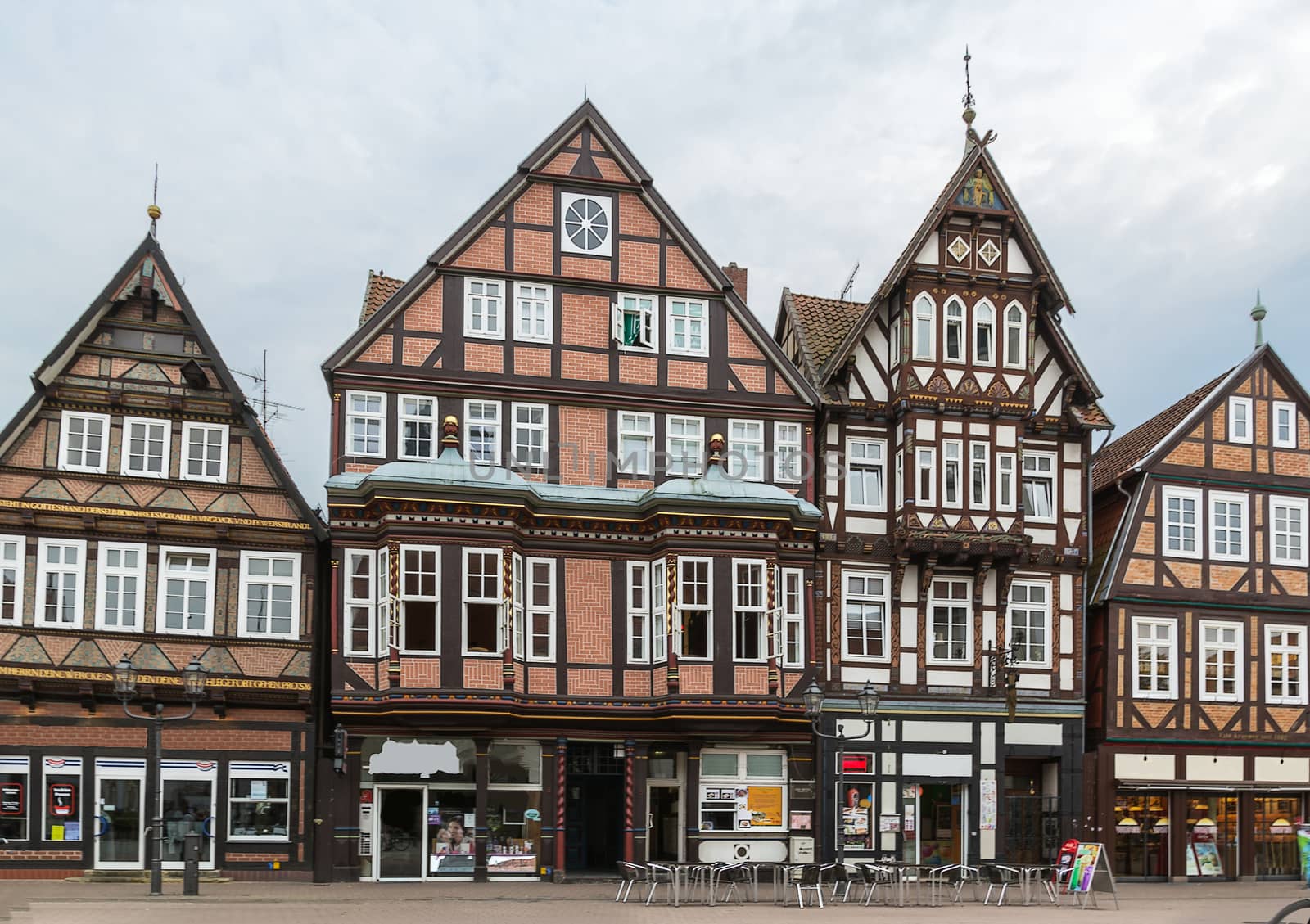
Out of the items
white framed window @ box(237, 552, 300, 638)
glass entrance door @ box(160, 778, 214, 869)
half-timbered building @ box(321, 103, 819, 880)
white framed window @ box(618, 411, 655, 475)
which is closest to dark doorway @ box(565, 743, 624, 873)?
half-timbered building @ box(321, 103, 819, 880)

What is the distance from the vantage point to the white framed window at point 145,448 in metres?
30.2

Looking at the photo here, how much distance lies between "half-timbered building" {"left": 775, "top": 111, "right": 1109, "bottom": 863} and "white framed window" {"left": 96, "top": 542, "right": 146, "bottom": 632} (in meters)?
14.1

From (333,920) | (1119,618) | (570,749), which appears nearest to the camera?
(333,920)

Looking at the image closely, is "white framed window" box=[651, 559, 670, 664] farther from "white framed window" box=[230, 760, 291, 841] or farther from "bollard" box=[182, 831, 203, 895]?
"bollard" box=[182, 831, 203, 895]

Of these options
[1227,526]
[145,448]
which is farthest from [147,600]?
[1227,526]

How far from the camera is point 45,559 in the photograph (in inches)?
1157

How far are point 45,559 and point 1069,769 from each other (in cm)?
2192

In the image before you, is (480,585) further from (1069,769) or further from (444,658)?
(1069,769)

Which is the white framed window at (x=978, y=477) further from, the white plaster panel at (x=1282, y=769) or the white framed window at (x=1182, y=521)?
the white plaster panel at (x=1282, y=769)

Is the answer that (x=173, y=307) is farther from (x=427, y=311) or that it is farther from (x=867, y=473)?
(x=867, y=473)

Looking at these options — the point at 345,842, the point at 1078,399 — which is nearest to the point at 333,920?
the point at 345,842

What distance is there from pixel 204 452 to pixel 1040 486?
60.0ft

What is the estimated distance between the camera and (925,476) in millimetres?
33062

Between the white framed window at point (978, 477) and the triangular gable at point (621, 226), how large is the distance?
381 centimetres
